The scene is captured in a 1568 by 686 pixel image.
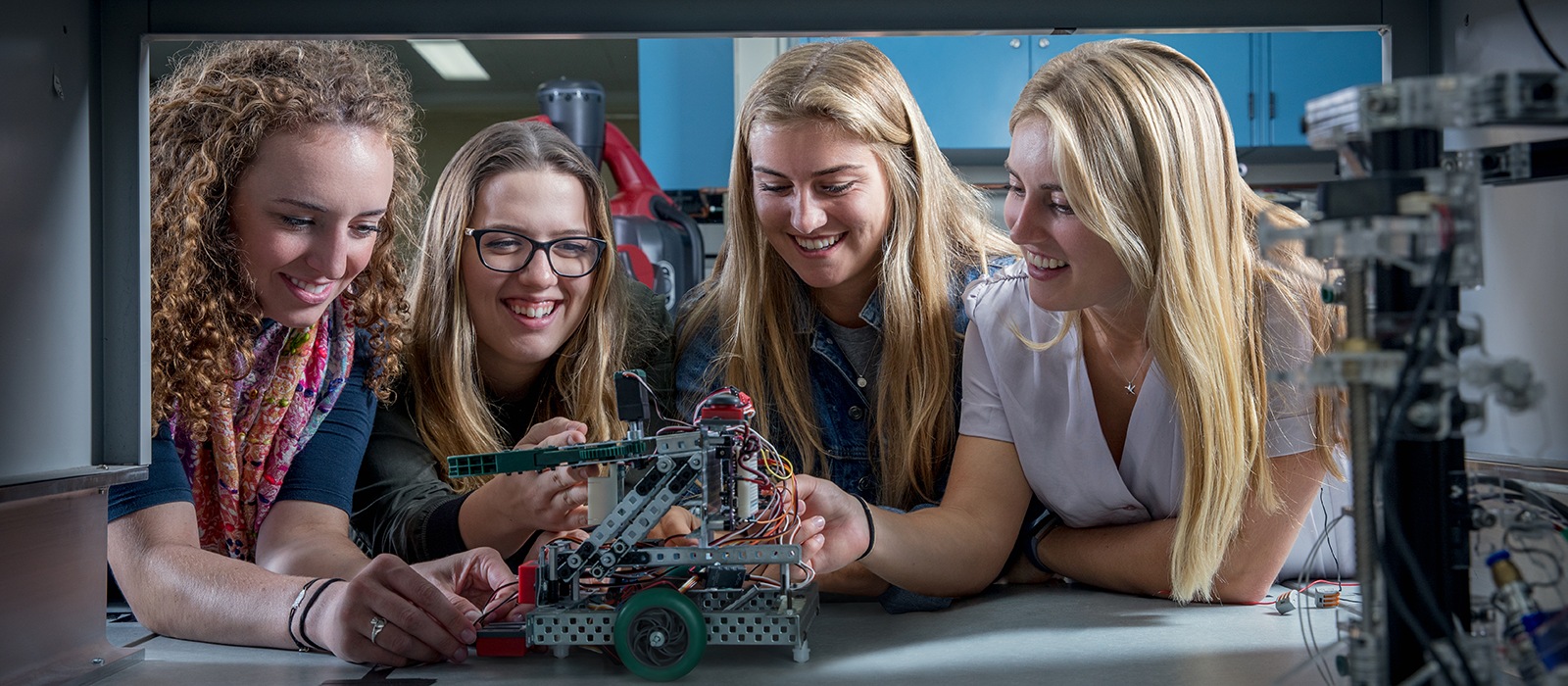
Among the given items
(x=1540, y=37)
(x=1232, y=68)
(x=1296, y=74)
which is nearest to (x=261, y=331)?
(x=1540, y=37)

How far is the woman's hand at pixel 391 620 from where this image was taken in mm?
1096

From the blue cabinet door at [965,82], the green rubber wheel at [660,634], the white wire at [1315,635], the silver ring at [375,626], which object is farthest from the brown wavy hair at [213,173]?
the blue cabinet door at [965,82]

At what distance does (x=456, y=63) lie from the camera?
3.82 metres

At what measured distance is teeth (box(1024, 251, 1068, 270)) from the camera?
1391 mm

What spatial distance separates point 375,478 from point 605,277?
50 cm

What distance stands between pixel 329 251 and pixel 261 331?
0.63ft

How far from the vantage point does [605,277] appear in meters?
1.79

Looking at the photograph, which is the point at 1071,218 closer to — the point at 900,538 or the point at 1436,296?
the point at 900,538

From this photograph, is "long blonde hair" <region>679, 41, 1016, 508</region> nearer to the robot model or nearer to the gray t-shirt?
the gray t-shirt

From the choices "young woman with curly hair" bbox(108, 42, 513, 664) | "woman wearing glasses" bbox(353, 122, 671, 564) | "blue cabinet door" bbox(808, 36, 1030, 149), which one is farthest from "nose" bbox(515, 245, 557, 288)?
"blue cabinet door" bbox(808, 36, 1030, 149)

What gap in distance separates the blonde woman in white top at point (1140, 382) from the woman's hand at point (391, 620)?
0.43m

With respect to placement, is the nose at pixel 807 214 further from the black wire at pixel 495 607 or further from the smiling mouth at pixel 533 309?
the black wire at pixel 495 607

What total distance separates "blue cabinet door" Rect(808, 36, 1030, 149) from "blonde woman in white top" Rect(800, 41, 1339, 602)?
188 cm

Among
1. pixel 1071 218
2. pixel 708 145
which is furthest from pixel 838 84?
pixel 708 145
